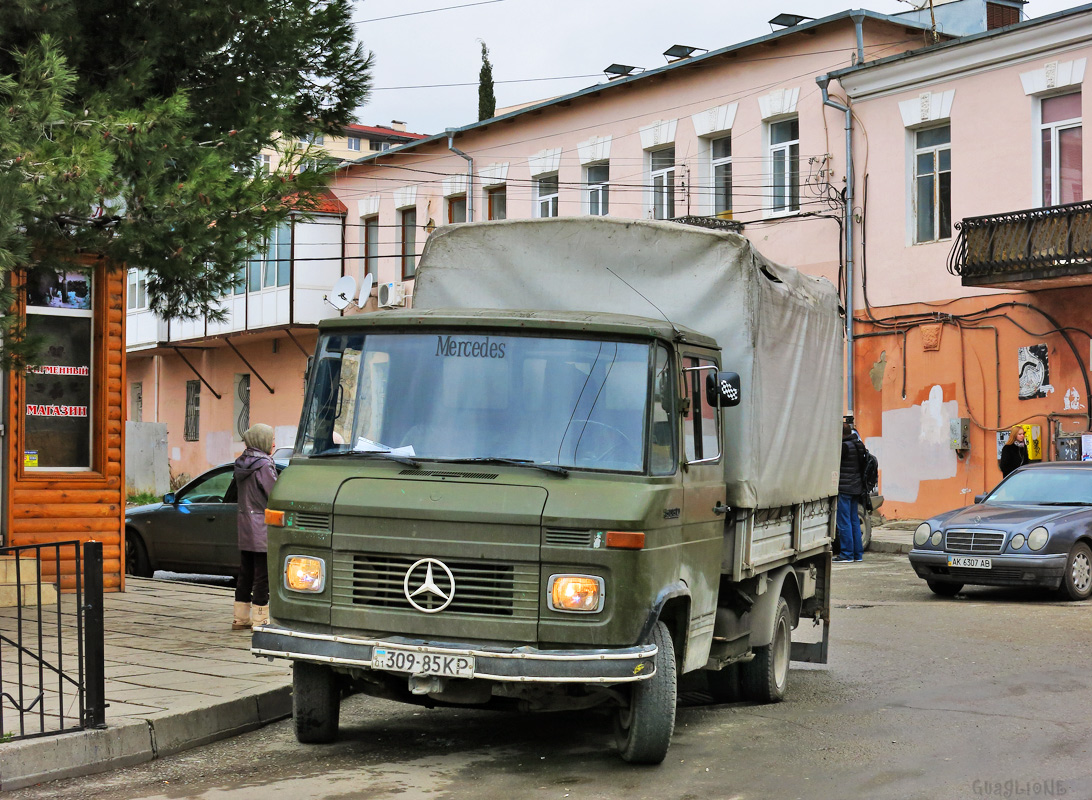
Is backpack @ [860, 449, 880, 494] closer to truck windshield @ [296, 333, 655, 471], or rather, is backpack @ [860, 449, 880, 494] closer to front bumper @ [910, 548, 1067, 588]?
front bumper @ [910, 548, 1067, 588]

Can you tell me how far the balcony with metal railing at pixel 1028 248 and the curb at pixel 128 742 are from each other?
16.5 meters

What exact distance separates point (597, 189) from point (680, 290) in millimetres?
23245

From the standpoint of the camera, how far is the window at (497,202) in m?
33.4

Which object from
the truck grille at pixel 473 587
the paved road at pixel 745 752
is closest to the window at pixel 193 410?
the paved road at pixel 745 752

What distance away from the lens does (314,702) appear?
7.25m

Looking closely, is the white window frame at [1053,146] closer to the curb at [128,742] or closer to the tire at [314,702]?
the curb at [128,742]

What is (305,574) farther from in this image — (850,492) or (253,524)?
(850,492)

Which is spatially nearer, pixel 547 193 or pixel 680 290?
pixel 680 290

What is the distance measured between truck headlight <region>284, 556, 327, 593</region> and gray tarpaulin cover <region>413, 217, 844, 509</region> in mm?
2249

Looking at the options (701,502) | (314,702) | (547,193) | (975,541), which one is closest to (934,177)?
(547,193)

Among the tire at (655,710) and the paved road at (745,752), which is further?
the tire at (655,710)

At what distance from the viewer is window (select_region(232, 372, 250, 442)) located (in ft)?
128

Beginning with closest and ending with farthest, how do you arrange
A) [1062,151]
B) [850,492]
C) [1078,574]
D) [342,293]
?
1. [1078,574]
2. [850,492]
3. [1062,151]
4. [342,293]

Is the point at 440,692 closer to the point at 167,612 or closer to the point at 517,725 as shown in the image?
the point at 517,725
